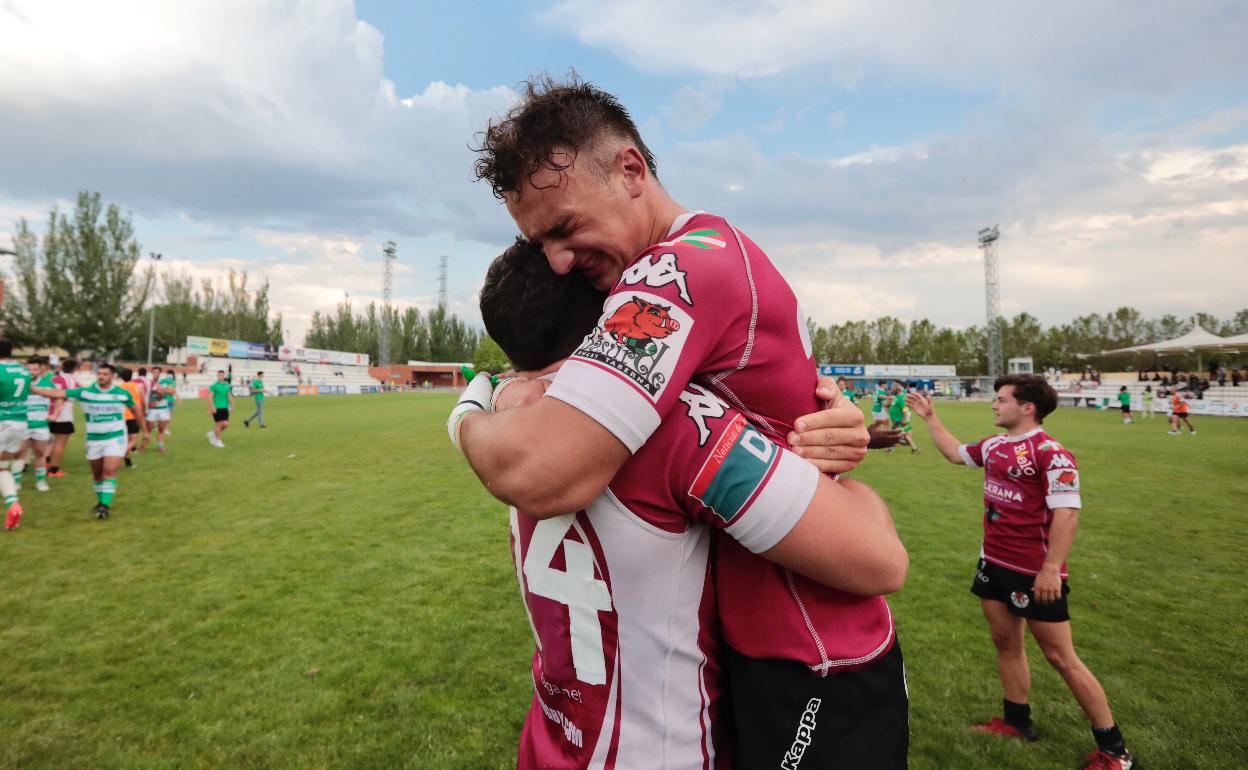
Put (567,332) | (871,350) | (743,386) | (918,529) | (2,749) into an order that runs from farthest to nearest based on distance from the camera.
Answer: (871,350) → (918,529) → (2,749) → (567,332) → (743,386)

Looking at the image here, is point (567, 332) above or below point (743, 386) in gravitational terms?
above

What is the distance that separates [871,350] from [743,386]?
127 m

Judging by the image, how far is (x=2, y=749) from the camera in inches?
165


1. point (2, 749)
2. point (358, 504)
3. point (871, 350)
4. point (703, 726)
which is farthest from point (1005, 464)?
point (871, 350)

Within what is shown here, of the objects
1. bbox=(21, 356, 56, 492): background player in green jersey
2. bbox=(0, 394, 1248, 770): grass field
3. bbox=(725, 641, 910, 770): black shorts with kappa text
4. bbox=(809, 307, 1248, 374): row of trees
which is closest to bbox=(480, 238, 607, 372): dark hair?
bbox=(725, 641, 910, 770): black shorts with kappa text

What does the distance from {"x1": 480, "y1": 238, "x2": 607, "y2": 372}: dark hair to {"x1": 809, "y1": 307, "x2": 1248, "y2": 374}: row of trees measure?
97197mm

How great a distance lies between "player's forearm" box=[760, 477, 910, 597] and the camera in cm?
133

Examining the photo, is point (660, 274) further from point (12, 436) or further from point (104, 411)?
point (12, 436)

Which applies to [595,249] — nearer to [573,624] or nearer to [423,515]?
[573,624]

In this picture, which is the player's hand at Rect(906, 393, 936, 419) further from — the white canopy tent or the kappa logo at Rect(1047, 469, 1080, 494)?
the white canopy tent

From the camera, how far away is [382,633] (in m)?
6.15

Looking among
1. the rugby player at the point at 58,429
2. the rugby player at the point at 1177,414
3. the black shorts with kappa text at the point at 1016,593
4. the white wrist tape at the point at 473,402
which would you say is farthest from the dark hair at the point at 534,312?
the rugby player at the point at 1177,414

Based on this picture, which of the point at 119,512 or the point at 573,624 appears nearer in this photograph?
the point at 573,624

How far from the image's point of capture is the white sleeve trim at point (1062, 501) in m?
4.46
